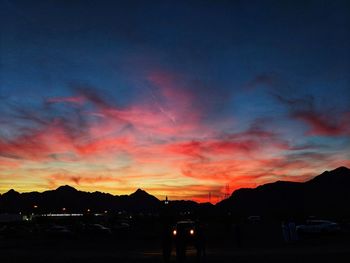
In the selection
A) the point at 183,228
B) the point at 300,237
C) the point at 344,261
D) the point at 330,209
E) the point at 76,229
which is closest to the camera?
the point at 344,261

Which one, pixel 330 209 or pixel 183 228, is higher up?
pixel 330 209

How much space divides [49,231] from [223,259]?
130 feet

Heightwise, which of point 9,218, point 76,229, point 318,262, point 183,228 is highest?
point 9,218

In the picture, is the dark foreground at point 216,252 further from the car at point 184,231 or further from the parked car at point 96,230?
the parked car at point 96,230

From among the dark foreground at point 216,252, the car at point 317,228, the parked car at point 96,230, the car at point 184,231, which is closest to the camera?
the car at point 184,231

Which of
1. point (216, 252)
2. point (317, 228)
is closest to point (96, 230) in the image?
point (317, 228)

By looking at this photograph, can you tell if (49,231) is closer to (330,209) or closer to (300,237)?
(300,237)

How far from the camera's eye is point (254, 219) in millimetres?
112688

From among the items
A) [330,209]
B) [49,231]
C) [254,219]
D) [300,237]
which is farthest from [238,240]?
[330,209]

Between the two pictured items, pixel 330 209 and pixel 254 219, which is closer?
pixel 254 219

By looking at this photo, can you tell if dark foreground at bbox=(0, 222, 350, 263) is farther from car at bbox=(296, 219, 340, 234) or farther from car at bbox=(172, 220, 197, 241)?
car at bbox=(172, 220, 197, 241)

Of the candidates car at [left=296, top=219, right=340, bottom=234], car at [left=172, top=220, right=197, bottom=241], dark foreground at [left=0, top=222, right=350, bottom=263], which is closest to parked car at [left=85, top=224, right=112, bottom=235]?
dark foreground at [left=0, top=222, right=350, bottom=263]

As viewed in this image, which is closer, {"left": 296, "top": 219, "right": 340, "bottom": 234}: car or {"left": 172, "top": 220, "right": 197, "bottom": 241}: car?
{"left": 172, "top": 220, "right": 197, "bottom": 241}: car

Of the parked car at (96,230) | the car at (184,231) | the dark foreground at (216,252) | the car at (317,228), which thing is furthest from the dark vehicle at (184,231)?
the parked car at (96,230)
